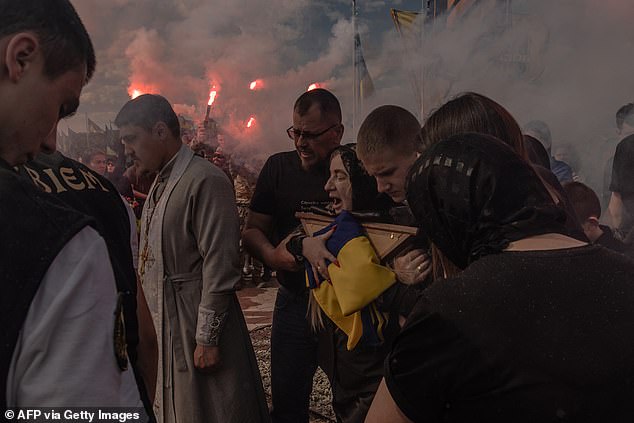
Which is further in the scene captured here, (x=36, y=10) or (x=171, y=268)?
(x=171, y=268)

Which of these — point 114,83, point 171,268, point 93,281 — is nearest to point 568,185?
point 171,268

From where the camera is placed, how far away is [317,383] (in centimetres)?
426

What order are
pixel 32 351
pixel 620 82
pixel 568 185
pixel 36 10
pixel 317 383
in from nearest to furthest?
pixel 32 351
pixel 36 10
pixel 568 185
pixel 317 383
pixel 620 82

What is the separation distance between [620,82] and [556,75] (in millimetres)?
704

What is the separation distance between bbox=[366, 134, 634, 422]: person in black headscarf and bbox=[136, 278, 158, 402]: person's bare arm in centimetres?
83

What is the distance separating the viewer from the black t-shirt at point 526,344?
97 cm

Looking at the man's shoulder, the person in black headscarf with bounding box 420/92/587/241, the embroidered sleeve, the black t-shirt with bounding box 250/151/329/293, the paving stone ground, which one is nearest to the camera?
the person in black headscarf with bounding box 420/92/587/241

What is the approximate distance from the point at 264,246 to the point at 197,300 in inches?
21.0

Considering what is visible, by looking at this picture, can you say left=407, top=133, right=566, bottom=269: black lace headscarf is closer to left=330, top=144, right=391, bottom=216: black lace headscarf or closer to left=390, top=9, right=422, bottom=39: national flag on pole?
left=330, top=144, right=391, bottom=216: black lace headscarf

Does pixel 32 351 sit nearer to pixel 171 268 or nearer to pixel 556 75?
pixel 171 268

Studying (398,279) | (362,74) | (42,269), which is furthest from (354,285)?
(362,74)

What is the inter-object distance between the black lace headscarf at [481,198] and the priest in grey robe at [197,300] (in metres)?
1.52

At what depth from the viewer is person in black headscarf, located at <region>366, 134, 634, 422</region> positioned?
97 centimetres

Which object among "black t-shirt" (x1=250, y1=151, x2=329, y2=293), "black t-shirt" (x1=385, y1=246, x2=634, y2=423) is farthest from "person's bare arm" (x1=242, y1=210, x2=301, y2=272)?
"black t-shirt" (x1=385, y1=246, x2=634, y2=423)
